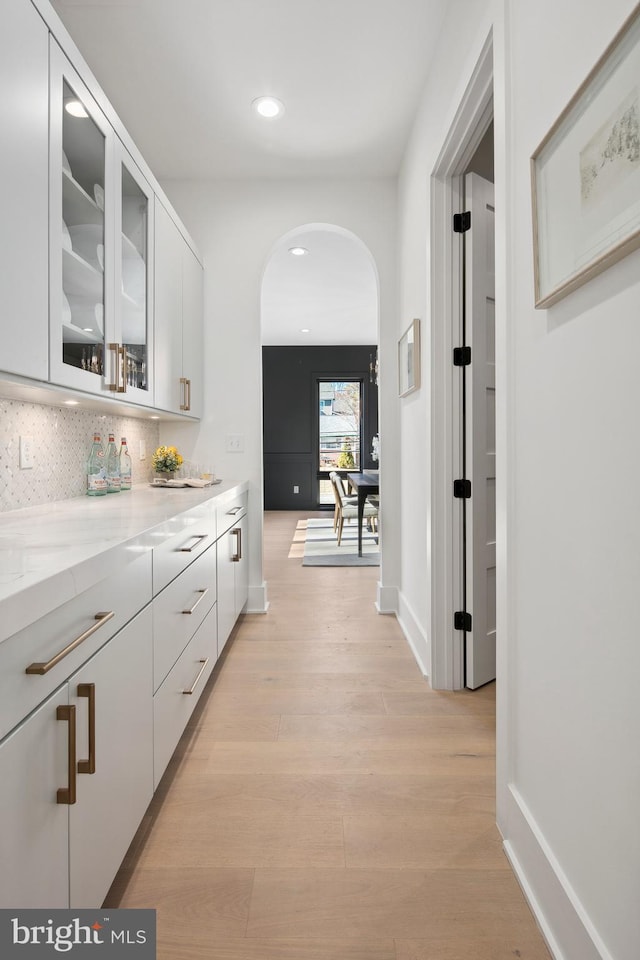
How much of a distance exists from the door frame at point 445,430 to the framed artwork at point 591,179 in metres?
1.17

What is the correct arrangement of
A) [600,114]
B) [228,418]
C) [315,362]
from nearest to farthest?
[600,114], [228,418], [315,362]

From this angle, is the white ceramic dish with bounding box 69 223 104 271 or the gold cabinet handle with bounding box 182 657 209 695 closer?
the white ceramic dish with bounding box 69 223 104 271

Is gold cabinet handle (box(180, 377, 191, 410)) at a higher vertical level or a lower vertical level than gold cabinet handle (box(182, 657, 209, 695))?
higher

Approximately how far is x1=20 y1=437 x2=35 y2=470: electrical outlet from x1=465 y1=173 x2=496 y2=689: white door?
5.73ft

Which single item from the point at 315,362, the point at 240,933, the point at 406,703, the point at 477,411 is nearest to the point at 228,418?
the point at 477,411

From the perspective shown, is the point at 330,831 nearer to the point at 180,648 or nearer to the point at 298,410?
the point at 180,648

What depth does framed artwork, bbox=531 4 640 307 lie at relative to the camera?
31.1 inches

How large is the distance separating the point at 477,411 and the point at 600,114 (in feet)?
4.81

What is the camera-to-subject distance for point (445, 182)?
2.30 m

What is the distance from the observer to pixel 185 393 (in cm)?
297

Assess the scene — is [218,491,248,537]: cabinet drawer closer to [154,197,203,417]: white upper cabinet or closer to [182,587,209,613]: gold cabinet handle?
[182,587,209,613]: gold cabinet handle

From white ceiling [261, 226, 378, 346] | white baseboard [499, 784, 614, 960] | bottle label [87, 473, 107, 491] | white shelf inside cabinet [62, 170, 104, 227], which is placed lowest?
white baseboard [499, 784, 614, 960]

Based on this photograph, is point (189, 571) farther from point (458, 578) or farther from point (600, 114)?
point (600, 114)

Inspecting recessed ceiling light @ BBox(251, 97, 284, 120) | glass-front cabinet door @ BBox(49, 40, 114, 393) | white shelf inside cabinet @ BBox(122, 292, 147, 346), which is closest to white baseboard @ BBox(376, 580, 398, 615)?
white shelf inside cabinet @ BBox(122, 292, 147, 346)
